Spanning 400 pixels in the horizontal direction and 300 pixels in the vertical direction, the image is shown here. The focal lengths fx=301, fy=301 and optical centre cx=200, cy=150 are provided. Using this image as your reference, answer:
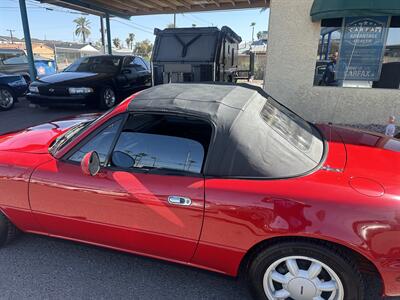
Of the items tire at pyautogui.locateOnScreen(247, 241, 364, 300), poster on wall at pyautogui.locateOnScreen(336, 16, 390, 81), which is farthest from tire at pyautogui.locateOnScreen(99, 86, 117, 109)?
tire at pyautogui.locateOnScreen(247, 241, 364, 300)

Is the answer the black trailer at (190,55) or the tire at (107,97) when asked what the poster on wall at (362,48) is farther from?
the tire at (107,97)

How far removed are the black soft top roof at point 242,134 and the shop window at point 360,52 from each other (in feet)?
14.5

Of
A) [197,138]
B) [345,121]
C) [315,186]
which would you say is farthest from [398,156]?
[345,121]

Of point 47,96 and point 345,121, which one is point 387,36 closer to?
point 345,121

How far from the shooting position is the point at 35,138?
9.41 ft

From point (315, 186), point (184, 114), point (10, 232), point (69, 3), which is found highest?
point (69, 3)

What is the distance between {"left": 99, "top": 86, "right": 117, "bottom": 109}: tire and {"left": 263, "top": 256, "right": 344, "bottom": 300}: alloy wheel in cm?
758

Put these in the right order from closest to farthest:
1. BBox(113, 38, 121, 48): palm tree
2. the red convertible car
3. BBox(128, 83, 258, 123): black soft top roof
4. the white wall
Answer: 1. the red convertible car
2. BBox(128, 83, 258, 123): black soft top roof
3. the white wall
4. BBox(113, 38, 121, 48): palm tree

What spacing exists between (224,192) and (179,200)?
302 mm

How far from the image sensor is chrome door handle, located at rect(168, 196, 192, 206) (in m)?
1.94

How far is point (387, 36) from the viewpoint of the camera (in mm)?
5785

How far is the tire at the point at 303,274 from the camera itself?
178cm

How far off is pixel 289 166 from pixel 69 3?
1138cm

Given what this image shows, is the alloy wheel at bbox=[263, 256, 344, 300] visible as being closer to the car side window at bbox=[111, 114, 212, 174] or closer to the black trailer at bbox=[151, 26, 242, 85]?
the car side window at bbox=[111, 114, 212, 174]
